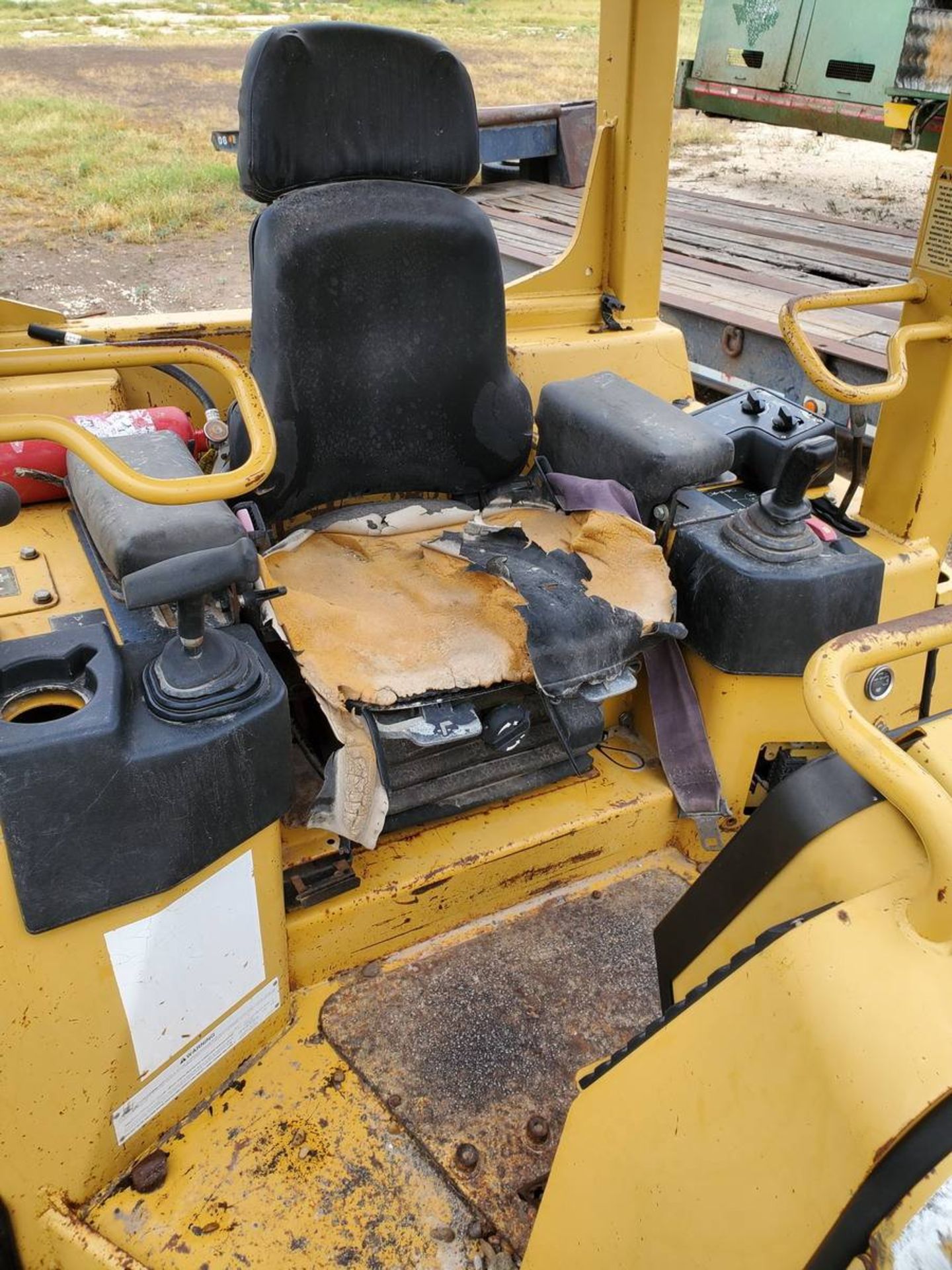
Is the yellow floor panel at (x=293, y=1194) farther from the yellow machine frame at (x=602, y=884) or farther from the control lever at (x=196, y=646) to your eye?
the control lever at (x=196, y=646)

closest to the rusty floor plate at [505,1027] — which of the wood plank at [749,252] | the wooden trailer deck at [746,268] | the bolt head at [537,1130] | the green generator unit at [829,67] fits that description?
the bolt head at [537,1130]

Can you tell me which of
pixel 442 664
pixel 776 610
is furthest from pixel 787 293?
pixel 442 664

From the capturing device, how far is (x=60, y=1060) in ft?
4.04

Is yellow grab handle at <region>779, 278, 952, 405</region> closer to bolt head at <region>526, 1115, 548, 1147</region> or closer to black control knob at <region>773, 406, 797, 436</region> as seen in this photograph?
black control knob at <region>773, 406, 797, 436</region>

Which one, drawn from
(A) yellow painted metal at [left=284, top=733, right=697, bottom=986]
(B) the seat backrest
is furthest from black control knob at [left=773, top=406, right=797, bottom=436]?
(A) yellow painted metal at [left=284, top=733, right=697, bottom=986]

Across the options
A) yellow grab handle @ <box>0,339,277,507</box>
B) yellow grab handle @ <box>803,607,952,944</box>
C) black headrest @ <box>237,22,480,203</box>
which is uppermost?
black headrest @ <box>237,22,480,203</box>

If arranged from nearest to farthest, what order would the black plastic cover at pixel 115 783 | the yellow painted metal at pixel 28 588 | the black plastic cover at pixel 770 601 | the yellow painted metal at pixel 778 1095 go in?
1. the yellow painted metal at pixel 778 1095
2. the black plastic cover at pixel 115 783
3. the yellow painted metal at pixel 28 588
4. the black plastic cover at pixel 770 601

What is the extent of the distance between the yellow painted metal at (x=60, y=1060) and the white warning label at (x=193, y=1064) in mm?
17

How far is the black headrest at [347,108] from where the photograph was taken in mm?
1688

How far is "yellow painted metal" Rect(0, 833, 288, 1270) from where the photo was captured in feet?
3.87

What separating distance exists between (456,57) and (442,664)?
114cm

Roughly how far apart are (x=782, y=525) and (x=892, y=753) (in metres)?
1.05

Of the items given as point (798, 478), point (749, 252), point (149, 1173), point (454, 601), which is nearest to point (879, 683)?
point (798, 478)

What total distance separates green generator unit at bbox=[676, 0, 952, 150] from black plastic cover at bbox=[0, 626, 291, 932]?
211 inches
